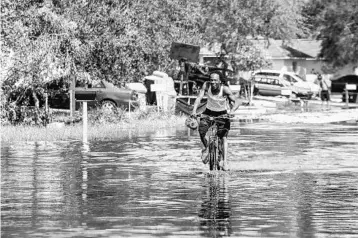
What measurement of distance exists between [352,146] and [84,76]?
13028mm

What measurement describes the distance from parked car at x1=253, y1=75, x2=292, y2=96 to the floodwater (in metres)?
44.0

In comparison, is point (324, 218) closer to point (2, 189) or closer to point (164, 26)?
point (2, 189)

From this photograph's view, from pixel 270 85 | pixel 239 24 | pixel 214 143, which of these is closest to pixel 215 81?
pixel 214 143

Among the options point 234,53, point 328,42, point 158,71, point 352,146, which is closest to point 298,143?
point 352,146

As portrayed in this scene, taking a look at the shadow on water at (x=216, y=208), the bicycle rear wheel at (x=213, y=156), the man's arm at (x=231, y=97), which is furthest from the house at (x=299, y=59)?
the shadow on water at (x=216, y=208)

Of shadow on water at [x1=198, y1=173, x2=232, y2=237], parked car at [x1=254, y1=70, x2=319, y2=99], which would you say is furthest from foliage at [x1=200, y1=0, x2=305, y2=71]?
shadow on water at [x1=198, y1=173, x2=232, y2=237]

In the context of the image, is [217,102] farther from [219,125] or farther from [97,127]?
[97,127]

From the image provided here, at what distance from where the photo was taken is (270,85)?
75688 millimetres

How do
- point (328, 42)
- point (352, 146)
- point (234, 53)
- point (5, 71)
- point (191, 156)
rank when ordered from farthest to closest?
1. point (328, 42)
2. point (234, 53)
3. point (5, 71)
4. point (352, 146)
5. point (191, 156)

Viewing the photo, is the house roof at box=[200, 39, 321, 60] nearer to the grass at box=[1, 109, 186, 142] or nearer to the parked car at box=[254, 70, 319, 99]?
the parked car at box=[254, 70, 319, 99]

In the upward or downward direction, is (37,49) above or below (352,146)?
above

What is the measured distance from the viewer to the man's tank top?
20297 mm

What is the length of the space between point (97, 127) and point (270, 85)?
131 feet

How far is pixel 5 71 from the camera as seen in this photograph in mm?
35906
